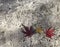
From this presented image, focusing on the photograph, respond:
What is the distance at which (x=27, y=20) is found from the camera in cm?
258

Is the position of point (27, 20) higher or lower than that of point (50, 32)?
higher

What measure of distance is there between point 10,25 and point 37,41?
1.40 ft

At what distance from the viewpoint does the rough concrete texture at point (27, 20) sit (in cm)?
240

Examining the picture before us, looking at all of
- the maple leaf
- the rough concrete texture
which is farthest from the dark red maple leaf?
the maple leaf

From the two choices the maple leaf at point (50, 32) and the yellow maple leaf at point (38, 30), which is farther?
the yellow maple leaf at point (38, 30)

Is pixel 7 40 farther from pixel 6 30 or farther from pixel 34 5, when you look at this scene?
pixel 34 5

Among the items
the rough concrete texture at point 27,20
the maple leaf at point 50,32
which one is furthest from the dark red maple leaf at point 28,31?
the maple leaf at point 50,32

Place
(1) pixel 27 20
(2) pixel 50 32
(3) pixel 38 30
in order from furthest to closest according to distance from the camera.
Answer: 1. (1) pixel 27 20
2. (3) pixel 38 30
3. (2) pixel 50 32

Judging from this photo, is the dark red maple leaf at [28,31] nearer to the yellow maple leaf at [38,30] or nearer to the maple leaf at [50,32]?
the yellow maple leaf at [38,30]

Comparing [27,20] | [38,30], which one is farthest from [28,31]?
[27,20]

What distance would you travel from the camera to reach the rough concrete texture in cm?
240

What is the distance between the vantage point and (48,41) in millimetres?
2389

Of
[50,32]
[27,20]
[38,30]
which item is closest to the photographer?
[50,32]

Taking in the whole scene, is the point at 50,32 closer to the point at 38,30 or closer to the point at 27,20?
the point at 38,30
